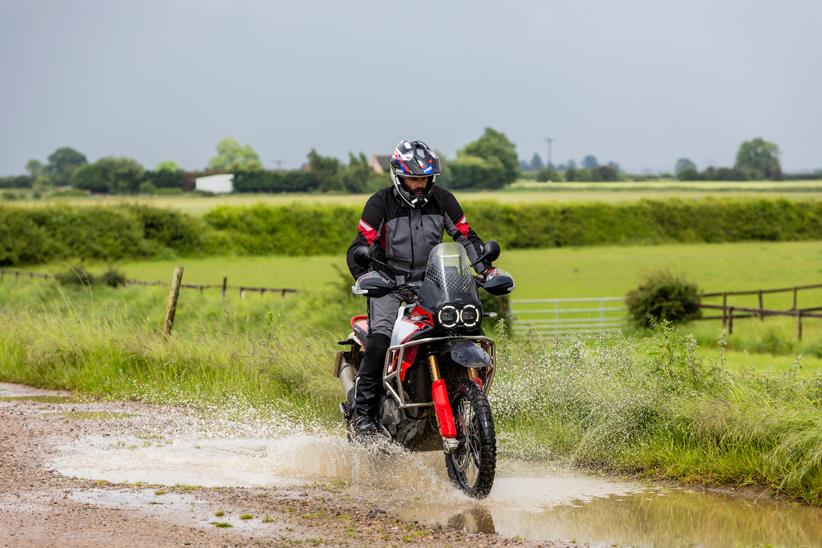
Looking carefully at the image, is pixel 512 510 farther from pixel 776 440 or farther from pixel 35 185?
pixel 35 185

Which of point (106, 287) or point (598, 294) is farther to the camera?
point (598, 294)

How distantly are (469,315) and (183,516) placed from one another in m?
2.33

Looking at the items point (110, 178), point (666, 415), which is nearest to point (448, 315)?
point (666, 415)

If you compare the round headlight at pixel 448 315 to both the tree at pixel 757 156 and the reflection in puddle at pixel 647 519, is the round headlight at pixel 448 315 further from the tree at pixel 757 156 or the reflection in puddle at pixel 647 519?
the tree at pixel 757 156

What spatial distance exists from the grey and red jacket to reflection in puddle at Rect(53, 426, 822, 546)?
150 cm

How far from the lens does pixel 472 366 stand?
8.37 meters

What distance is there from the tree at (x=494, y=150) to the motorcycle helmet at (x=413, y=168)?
125330 mm

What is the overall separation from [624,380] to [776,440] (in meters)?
2.02

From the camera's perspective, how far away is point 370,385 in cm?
937

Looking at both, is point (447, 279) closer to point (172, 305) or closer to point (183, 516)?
point (183, 516)

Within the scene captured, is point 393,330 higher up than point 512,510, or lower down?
higher up

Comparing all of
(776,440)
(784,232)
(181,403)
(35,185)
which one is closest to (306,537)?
(776,440)

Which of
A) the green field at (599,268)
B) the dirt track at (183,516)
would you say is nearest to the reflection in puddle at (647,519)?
the dirt track at (183,516)

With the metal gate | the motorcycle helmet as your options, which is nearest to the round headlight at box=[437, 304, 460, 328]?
the motorcycle helmet
